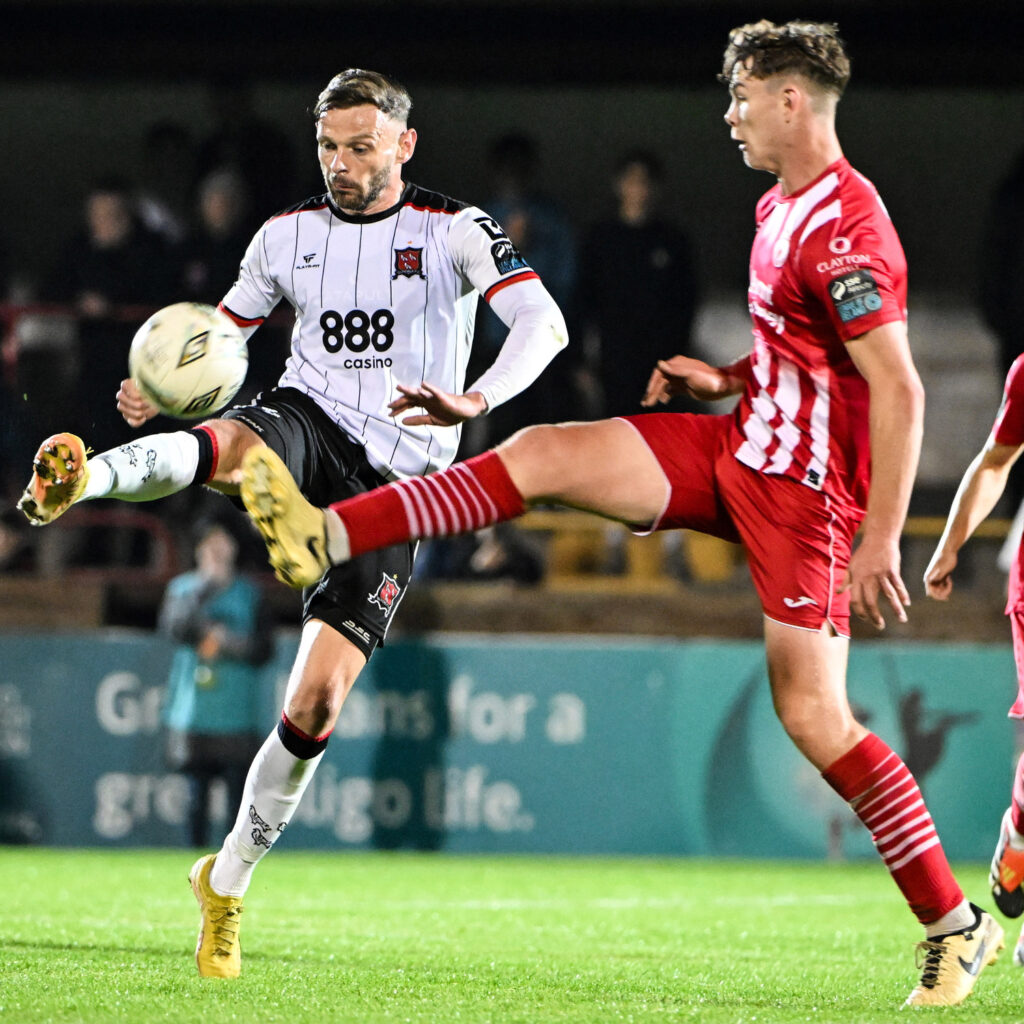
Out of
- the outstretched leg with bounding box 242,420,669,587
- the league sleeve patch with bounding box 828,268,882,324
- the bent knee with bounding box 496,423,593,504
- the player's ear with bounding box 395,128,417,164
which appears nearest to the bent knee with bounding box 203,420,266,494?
the outstretched leg with bounding box 242,420,669,587

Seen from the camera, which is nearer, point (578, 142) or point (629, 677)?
point (629, 677)

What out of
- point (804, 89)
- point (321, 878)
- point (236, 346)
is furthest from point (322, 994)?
point (321, 878)

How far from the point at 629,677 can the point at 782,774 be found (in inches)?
43.0

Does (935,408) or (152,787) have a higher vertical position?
(935,408)

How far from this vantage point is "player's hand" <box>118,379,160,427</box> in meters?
4.73

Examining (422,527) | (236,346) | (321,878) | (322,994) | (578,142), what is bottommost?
(321,878)

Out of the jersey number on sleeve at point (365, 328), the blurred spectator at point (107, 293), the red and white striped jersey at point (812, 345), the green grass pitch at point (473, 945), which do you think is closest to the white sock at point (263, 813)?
the green grass pitch at point (473, 945)

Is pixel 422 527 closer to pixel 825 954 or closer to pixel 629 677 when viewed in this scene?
pixel 825 954

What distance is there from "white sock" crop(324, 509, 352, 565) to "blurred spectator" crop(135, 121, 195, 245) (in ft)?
25.7

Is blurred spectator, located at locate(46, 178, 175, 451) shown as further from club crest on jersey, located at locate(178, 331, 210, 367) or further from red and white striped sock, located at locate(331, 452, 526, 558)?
red and white striped sock, located at locate(331, 452, 526, 558)

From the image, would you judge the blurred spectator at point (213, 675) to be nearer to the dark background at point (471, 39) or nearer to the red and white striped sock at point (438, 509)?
the dark background at point (471, 39)

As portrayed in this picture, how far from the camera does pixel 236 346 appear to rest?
4.97 m

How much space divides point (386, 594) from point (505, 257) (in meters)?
1.06

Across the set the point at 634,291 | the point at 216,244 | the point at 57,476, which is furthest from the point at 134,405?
the point at 634,291
